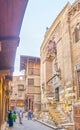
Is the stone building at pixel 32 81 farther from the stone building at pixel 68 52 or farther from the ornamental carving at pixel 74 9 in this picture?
the ornamental carving at pixel 74 9

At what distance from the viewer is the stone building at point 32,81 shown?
35844mm

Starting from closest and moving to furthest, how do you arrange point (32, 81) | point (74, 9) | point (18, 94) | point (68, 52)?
point (74, 9) < point (68, 52) < point (32, 81) < point (18, 94)

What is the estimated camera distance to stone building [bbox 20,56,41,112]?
35.8 m

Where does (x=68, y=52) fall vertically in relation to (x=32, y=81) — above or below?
above

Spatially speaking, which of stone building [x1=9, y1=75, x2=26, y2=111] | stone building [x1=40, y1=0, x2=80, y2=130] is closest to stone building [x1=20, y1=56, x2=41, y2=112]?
stone building [x1=9, y1=75, x2=26, y2=111]

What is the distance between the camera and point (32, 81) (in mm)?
37500

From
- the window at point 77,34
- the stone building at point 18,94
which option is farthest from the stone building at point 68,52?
the stone building at point 18,94

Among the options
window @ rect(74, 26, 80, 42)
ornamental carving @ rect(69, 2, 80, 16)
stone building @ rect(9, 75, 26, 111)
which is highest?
ornamental carving @ rect(69, 2, 80, 16)

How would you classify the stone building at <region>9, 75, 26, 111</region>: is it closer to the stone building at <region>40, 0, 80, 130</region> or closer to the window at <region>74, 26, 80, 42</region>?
the stone building at <region>40, 0, 80, 130</region>

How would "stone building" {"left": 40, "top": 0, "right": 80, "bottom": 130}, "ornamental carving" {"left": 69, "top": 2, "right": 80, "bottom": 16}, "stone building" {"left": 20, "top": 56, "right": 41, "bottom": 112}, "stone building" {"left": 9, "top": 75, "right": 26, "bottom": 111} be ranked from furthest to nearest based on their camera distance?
"stone building" {"left": 9, "top": 75, "right": 26, "bottom": 111}, "stone building" {"left": 20, "top": 56, "right": 41, "bottom": 112}, "ornamental carving" {"left": 69, "top": 2, "right": 80, "bottom": 16}, "stone building" {"left": 40, "top": 0, "right": 80, "bottom": 130}

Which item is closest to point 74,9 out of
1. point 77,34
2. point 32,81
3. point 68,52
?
point 77,34

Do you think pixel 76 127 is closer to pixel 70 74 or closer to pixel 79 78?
pixel 79 78

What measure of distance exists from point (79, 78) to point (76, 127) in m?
13.3

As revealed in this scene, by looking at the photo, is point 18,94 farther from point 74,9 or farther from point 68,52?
point 74,9
